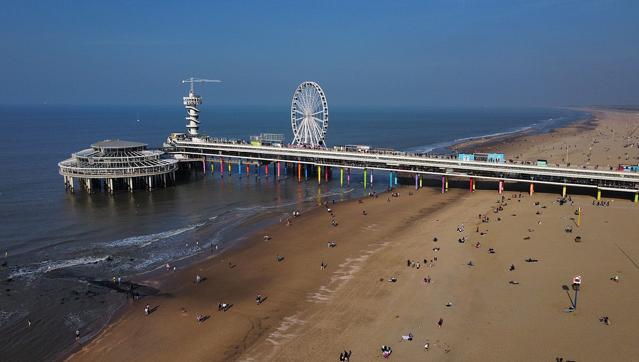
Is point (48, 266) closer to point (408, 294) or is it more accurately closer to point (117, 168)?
point (408, 294)

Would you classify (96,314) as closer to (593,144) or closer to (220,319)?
(220,319)

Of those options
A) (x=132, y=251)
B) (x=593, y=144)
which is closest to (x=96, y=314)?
(x=132, y=251)

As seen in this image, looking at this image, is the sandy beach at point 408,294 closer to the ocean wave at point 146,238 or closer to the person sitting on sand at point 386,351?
the person sitting on sand at point 386,351

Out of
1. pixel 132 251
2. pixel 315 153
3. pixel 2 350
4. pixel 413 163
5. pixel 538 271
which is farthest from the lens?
pixel 315 153

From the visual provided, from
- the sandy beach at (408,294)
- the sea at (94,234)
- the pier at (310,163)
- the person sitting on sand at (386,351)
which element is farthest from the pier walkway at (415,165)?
the person sitting on sand at (386,351)

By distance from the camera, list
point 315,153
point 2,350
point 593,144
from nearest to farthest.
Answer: point 2,350
point 315,153
point 593,144

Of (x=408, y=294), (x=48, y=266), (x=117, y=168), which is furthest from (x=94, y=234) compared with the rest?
(x=408, y=294)

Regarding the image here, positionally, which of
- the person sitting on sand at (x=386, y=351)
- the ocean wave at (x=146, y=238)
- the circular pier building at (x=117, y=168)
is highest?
the circular pier building at (x=117, y=168)
